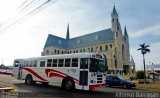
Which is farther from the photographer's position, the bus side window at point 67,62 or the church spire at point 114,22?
the church spire at point 114,22

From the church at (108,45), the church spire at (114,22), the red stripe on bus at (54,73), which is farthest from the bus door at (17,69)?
→ the church spire at (114,22)

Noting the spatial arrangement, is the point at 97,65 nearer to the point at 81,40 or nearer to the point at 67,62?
the point at 67,62

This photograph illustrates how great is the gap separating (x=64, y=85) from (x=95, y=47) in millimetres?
76559

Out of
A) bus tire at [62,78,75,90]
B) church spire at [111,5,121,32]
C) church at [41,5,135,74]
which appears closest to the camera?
bus tire at [62,78,75,90]

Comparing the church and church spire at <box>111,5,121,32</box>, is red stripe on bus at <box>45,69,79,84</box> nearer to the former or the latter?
the church

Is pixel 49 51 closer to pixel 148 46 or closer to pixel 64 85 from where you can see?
pixel 148 46

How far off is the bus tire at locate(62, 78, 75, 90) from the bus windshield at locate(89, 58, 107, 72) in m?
2.31

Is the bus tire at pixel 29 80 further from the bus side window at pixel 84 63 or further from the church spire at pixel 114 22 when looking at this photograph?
the church spire at pixel 114 22

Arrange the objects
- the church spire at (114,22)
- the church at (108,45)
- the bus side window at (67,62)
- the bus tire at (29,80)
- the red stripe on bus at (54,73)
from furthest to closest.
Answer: the church spire at (114,22), the church at (108,45), the bus tire at (29,80), the red stripe on bus at (54,73), the bus side window at (67,62)

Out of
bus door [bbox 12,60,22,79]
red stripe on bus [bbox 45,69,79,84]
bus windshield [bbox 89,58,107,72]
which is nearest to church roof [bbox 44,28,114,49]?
bus door [bbox 12,60,22,79]

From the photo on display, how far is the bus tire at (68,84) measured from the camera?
1638 centimetres

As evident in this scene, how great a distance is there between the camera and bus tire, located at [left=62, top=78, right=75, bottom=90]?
1638cm

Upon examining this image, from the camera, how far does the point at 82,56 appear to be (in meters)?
16.0

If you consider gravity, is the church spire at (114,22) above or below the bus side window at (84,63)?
above
